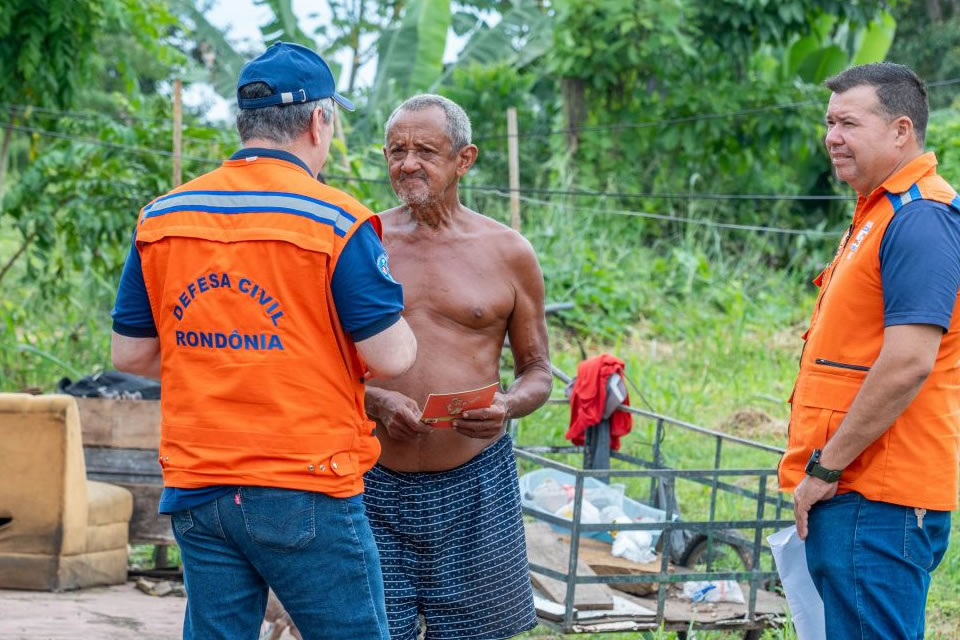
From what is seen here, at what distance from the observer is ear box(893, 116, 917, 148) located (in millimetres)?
3023

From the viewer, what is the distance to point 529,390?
351 cm

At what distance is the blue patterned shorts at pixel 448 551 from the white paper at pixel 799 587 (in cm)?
79

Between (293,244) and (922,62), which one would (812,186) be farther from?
(293,244)

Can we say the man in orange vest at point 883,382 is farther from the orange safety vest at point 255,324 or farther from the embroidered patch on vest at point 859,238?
the orange safety vest at point 255,324

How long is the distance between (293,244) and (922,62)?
75.5 feet

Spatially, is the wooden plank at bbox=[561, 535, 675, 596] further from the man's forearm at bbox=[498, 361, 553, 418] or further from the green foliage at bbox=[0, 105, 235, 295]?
the green foliage at bbox=[0, 105, 235, 295]

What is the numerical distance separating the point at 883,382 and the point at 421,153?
1.45 metres

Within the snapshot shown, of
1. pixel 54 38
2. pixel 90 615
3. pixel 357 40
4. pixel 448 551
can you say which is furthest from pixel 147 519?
pixel 357 40

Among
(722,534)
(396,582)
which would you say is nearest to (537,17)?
(722,534)

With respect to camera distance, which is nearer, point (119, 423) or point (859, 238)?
point (859, 238)

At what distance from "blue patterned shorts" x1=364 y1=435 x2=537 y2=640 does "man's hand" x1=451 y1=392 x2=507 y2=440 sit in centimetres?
17

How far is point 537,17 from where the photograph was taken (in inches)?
599

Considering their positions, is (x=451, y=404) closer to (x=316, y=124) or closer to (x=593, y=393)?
(x=316, y=124)

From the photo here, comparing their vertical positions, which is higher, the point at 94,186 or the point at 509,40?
the point at 509,40
